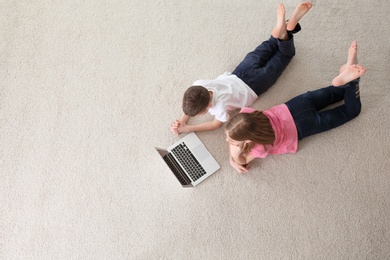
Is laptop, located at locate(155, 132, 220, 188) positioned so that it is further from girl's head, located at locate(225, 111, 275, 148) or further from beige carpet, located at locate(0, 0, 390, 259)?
girl's head, located at locate(225, 111, 275, 148)

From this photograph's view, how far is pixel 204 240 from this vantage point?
4.20 ft

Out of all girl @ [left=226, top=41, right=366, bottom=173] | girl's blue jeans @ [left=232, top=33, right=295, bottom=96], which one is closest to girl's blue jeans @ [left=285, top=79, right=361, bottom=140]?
girl @ [left=226, top=41, right=366, bottom=173]

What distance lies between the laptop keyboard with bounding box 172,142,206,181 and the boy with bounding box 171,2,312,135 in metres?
0.08

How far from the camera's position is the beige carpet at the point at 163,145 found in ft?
4.18

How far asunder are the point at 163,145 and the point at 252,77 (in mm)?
499

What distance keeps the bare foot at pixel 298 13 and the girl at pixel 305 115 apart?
0.79ft

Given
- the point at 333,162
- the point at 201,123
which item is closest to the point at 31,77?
the point at 201,123

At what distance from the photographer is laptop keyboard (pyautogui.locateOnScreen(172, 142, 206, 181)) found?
51.0 inches

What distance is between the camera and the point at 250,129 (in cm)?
101

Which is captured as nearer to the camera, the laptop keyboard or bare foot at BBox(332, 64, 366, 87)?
bare foot at BBox(332, 64, 366, 87)

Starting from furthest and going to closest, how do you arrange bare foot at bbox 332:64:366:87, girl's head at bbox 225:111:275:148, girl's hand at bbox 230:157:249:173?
girl's hand at bbox 230:157:249:173 < bare foot at bbox 332:64:366:87 < girl's head at bbox 225:111:275:148

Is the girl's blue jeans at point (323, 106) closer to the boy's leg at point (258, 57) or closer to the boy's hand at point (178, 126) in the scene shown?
the boy's leg at point (258, 57)

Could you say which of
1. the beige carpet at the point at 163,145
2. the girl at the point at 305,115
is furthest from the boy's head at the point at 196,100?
the beige carpet at the point at 163,145

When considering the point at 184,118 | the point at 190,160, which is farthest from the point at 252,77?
the point at 190,160
